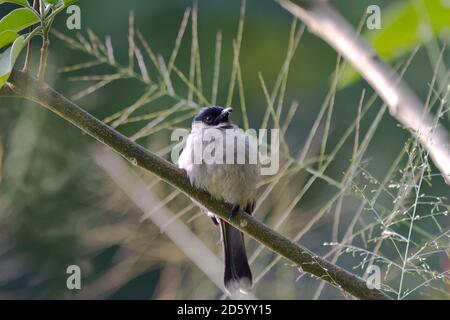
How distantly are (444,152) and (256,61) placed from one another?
539 centimetres

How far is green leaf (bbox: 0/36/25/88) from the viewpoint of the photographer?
150cm

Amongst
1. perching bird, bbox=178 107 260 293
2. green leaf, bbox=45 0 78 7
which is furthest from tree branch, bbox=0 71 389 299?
perching bird, bbox=178 107 260 293

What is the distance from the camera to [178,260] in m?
3.41

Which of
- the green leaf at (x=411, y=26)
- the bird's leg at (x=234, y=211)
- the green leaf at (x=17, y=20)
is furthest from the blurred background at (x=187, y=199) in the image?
the green leaf at (x=17, y=20)

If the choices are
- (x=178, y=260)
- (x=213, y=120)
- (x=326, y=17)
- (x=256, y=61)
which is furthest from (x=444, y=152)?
(x=256, y=61)

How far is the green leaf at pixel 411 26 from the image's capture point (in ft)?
5.11

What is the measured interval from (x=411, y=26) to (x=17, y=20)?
79cm

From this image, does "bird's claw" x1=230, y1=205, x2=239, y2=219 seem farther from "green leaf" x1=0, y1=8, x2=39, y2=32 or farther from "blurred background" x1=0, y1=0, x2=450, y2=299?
"green leaf" x1=0, y1=8, x2=39, y2=32

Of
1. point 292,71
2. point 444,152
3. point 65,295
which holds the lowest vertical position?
point 444,152

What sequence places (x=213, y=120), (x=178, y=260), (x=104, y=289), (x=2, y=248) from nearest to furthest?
(x=213, y=120) < (x=178, y=260) < (x=104, y=289) < (x=2, y=248)

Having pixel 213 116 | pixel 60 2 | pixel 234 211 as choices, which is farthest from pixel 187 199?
pixel 60 2

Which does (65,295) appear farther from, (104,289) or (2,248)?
(104,289)

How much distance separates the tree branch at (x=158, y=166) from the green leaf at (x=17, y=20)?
0.41ft

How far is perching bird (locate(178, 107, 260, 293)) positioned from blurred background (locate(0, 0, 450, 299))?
0.09m
